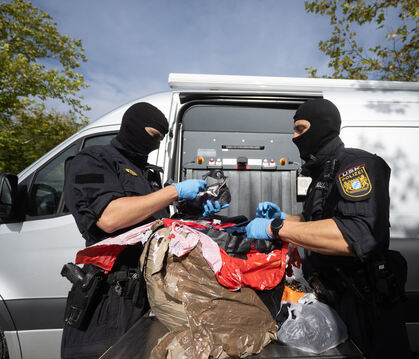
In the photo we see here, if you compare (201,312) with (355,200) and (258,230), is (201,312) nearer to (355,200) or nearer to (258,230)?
(258,230)

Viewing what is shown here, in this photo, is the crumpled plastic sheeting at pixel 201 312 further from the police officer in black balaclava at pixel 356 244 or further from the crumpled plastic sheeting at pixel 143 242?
the police officer in black balaclava at pixel 356 244

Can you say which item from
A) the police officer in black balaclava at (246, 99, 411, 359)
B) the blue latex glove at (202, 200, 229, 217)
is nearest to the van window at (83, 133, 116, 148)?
the blue latex glove at (202, 200, 229, 217)

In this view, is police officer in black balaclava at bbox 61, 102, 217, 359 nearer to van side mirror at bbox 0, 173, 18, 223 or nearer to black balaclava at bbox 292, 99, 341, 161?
van side mirror at bbox 0, 173, 18, 223

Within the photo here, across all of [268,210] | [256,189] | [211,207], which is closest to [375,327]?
[268,210]

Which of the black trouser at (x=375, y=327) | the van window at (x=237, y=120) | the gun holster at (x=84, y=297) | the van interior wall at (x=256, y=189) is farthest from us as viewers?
the van window at (x=237, y=120)

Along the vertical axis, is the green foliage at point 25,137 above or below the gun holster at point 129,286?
above

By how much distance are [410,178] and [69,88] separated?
8.43 meters

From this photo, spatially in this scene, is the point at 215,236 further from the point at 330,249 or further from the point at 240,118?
the point at 240,118

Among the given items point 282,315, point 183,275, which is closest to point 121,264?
point 183,275

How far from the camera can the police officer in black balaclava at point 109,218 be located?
1.36 m

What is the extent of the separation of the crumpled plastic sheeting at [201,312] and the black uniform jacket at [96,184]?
39 centimetres

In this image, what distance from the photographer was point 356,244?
44.0 inches

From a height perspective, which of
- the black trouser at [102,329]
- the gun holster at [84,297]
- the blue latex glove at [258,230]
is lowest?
the black trouser at [102,329]

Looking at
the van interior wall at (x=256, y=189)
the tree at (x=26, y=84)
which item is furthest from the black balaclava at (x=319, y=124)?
the tree at (x=26, y=84)
